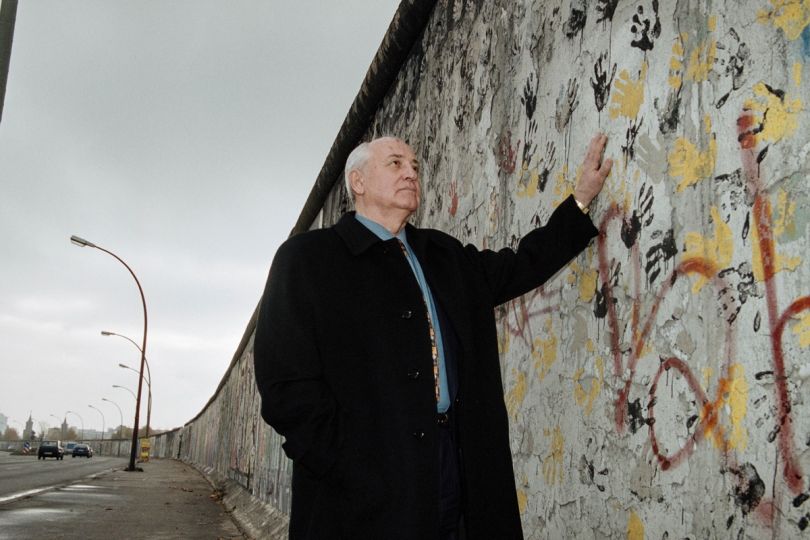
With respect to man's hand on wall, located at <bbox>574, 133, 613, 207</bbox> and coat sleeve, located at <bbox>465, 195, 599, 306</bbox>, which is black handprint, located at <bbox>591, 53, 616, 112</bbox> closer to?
man's hand on wall, located at <bbox>574, 133, 613, 207</bbox>

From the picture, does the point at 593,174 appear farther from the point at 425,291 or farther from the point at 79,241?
the point at 79,241

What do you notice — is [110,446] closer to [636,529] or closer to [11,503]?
[11,503]

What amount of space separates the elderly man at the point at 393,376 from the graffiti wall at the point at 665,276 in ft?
0.81

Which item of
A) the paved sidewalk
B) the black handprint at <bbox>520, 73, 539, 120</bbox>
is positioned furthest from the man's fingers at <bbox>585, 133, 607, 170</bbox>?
the paved sidewalk

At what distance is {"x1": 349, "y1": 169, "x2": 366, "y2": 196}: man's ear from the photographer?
272cm

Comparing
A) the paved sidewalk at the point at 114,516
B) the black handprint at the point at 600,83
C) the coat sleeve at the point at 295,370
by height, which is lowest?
the paved sidewalk at the point at 114,516

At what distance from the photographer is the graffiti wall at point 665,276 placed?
1.59m

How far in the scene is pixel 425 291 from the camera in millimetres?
2383

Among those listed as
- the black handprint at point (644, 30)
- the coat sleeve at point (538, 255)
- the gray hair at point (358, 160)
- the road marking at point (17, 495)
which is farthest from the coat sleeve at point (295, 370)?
the road marking at point (17, 495)

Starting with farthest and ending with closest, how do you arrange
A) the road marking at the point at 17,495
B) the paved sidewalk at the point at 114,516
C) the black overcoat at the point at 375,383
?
1. the road marking at the point at 17,495
2. the paved sidewalk at the point at 114,516
3. the black overcoat at the point at 375,383

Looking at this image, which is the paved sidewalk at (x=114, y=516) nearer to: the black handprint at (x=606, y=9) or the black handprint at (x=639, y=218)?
the black handprint at (x=639, y=218)

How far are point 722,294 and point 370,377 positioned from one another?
1.01 m

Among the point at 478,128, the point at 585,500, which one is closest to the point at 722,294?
the point at 585,500

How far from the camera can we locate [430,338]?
218cm
